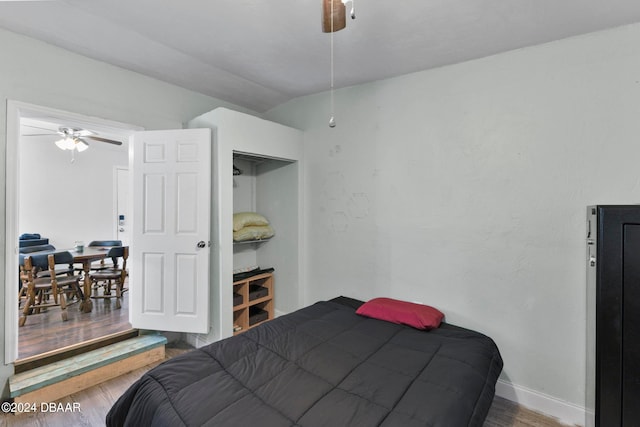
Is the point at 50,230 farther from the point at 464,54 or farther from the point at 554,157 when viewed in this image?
the point at 554,157

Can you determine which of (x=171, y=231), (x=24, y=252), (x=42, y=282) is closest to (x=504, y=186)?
(x=171, y=231)

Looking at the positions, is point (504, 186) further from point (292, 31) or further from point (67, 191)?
point (67, 191)

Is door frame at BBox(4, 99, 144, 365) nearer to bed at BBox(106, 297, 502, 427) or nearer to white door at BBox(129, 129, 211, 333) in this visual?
white door at BBox(129, 129, 211, 333)

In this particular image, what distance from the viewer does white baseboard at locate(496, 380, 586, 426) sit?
71.9 inches

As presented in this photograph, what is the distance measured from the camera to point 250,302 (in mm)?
3150

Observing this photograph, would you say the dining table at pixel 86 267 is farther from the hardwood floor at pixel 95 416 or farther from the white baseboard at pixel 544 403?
the white baseboard at pixel 544 403

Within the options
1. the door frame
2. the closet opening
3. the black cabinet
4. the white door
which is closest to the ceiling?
the door frame

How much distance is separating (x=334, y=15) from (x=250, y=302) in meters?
2.82

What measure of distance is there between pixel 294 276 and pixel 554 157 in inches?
102

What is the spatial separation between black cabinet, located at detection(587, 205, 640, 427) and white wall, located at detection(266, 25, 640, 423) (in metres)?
0.62

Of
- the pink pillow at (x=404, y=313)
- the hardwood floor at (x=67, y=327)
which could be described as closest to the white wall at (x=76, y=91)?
the hardwood floor at (x=67, y=327)

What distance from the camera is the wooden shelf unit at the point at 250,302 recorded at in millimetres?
3082

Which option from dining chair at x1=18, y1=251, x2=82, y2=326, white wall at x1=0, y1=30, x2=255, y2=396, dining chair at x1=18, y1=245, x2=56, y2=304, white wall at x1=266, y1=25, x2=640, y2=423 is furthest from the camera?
dining chair at x1=18, y1=245, x2=56, y2=304

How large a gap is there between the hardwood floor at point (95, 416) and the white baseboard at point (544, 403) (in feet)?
0.13
